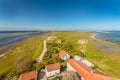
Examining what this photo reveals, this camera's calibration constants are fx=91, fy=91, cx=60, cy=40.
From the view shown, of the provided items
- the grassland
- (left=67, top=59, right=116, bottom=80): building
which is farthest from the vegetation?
the grassland

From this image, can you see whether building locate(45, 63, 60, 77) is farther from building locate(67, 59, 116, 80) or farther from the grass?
the grass

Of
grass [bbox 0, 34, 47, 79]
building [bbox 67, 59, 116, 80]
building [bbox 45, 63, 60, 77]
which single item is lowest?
grass [bbox 0, 34, 47, 79]

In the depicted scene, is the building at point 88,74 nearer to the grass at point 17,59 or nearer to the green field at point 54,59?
the green field at point 54,59

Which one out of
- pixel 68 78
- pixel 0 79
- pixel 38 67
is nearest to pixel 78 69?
pixel 68 78

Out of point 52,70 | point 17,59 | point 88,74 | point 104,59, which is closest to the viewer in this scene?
point 88,74

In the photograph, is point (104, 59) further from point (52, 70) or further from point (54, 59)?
point (52, 70)

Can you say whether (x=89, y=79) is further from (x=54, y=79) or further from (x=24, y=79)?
(x=24, y=79)

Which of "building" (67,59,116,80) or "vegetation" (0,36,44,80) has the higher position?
"building" (67,59,116,80)

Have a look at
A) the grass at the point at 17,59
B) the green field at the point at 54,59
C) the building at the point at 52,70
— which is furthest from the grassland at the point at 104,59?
the grass at the point at 17,59

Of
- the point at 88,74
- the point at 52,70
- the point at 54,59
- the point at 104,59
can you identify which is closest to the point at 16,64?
the point at 54,59

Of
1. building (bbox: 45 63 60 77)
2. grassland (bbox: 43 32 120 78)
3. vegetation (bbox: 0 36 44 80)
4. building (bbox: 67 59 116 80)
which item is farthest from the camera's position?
grassland (bbox: 43 32 120 78)

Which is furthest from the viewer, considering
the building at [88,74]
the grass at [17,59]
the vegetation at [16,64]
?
the grass at [17,59]
